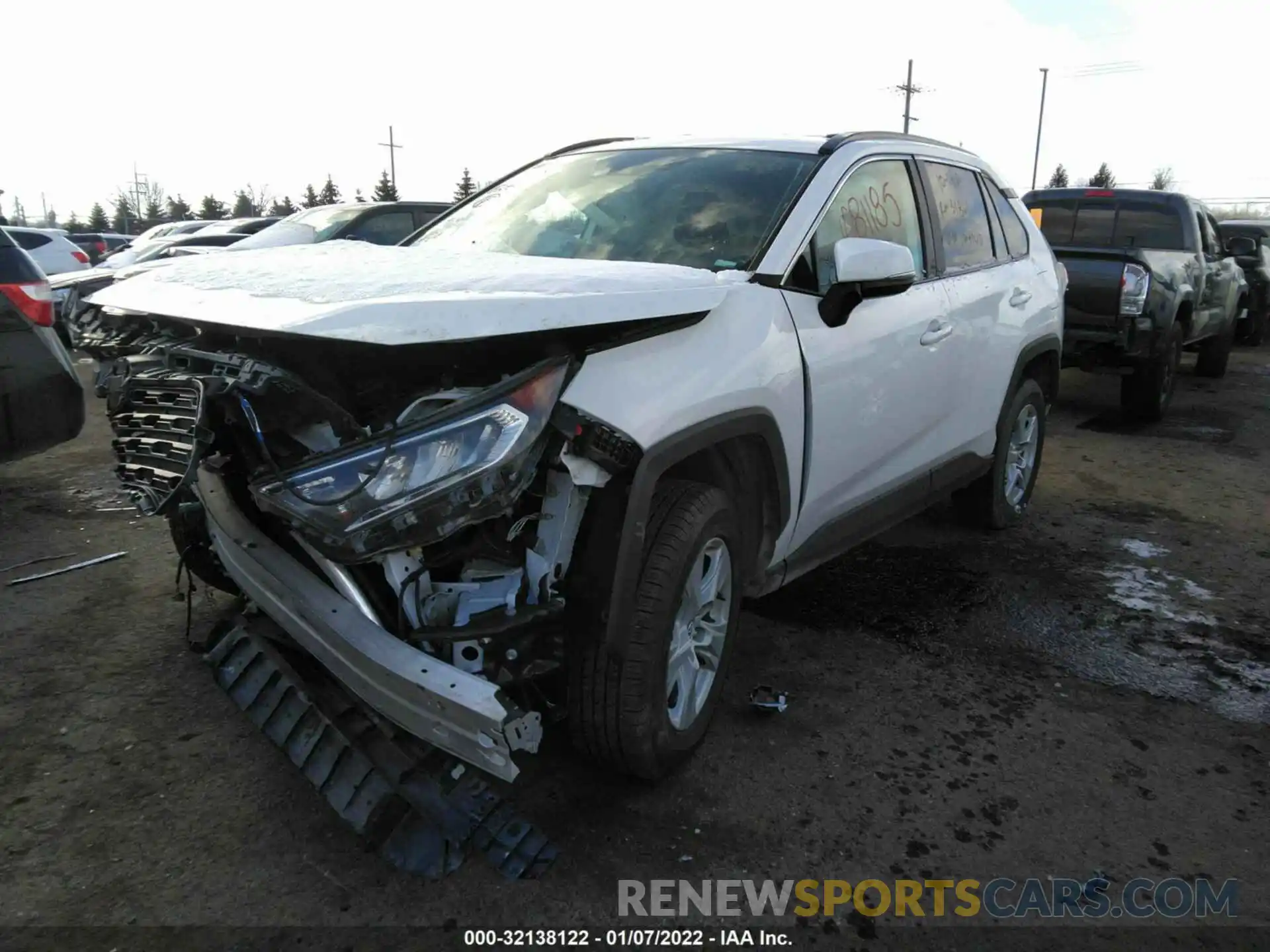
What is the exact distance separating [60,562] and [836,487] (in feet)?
11.7

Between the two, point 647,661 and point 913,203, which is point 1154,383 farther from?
point 647,661

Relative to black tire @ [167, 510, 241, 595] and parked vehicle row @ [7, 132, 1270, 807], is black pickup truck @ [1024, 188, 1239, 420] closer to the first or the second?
parked vehicle row @ [7, 132, 1270, 807]

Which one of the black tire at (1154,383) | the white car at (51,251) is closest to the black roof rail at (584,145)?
the black tire at (1154,383)

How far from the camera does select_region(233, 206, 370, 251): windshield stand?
9.75 metres

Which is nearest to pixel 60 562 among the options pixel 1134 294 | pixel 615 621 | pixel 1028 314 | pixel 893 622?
pixel 615 621

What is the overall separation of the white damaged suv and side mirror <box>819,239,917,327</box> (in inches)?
0.4

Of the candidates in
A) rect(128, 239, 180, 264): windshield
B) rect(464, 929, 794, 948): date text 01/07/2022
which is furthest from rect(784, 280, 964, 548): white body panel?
rect(128, 239, 180, 264): windshield

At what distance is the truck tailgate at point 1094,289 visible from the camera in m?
7.64

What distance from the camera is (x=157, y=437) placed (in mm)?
2479

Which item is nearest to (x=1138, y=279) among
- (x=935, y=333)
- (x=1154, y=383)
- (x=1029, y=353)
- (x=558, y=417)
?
(x=1154, y=383)

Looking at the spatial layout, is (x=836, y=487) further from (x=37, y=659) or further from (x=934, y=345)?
(x=37, y=659)

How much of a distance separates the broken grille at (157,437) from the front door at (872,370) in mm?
1755

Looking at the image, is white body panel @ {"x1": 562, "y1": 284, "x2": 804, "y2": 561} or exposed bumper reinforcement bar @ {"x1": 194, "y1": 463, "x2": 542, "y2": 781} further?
white body panel @ {"x1": 562, "y1": 284, "x2": 804, "y2": 561}

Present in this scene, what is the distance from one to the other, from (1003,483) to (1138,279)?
3.57 metres
